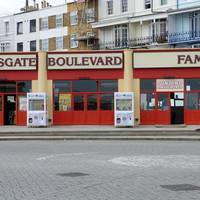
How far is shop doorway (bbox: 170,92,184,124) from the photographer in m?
38.3

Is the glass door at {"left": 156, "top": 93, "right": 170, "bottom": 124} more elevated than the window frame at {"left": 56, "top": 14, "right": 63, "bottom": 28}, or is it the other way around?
the window frame at {"left": 56, "top": 14, "right": 63, "bottom": 28}

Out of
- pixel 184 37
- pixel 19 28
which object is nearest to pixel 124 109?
pixel 184 37

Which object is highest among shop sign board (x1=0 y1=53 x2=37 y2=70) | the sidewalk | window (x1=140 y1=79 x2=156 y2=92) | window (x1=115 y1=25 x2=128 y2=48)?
window (x1=115 y1=25 x2=128 y2=48)

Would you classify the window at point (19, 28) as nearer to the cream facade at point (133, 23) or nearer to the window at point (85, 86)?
the cream facade at point (133, 23)

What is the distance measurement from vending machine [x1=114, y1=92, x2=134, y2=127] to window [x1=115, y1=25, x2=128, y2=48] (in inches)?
940

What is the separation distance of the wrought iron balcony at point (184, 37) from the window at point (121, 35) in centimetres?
738

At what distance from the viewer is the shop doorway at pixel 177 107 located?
38281 mm

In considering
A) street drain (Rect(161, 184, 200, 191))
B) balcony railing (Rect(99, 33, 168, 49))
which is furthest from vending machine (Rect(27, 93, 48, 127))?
street drain (Rect(161, 184, 200, 191))

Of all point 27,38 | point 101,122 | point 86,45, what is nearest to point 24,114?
point 101,122

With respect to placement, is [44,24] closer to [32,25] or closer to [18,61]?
[32,25]

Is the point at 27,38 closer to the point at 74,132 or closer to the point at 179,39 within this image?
the point at 179,39

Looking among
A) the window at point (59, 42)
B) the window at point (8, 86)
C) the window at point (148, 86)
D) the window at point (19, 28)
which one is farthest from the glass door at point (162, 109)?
the window at point (19, 28)

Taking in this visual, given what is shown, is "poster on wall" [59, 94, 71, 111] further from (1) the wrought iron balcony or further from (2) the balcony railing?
(2) the balcony railing

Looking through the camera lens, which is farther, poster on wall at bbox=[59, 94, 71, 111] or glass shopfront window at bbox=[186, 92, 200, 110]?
poster on wall at bbox=[59, 94, 71, 111]
